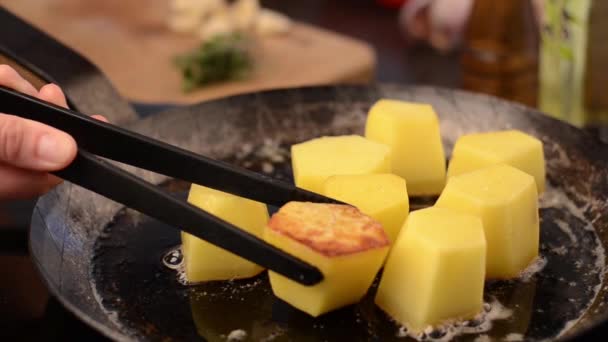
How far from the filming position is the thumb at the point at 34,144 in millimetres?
1102

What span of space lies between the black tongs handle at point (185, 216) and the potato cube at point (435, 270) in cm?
14

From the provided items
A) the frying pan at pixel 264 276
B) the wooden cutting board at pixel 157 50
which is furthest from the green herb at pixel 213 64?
the frying pan at pixel 264 276

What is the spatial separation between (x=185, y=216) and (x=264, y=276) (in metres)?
0.27

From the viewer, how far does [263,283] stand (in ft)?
4.28

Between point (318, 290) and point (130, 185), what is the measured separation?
0.31m

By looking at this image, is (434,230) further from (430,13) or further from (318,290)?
(430,13)

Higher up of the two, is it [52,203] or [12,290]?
[52,203]

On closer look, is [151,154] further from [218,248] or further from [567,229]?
[567,229]

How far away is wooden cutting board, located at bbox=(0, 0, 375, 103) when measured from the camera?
9.12ft

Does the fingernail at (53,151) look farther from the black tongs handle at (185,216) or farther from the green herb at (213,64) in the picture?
the green herb at (213,64)

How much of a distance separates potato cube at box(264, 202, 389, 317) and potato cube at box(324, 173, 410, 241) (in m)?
0.09

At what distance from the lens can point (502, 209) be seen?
125cm

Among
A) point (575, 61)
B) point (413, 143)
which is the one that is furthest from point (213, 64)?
point (413, 143)

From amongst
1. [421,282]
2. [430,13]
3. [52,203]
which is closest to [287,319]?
[421,282]
